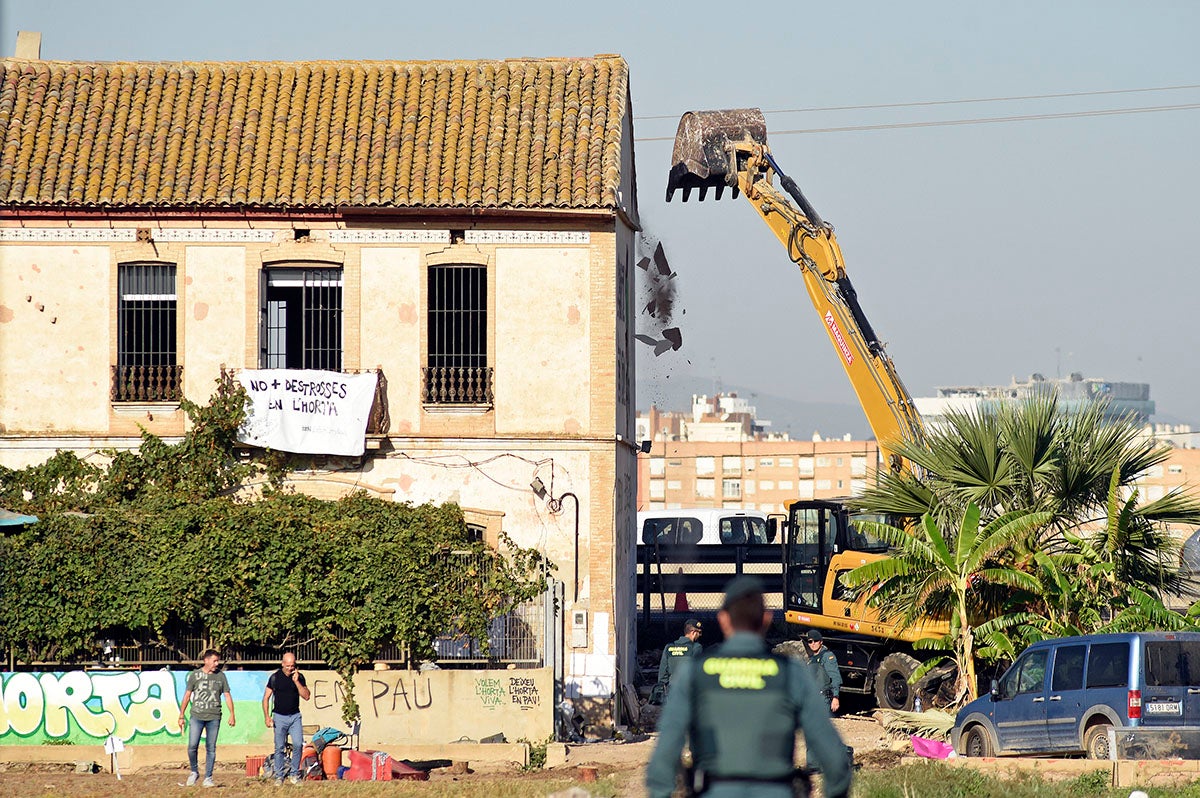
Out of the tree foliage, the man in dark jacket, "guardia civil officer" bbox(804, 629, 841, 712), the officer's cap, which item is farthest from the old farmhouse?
the officer's cap

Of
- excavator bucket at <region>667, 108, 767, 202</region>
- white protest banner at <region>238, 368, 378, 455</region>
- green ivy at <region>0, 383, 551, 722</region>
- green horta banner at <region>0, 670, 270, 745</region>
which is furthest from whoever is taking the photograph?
excavator bucket at <region>667, 108, 767, 202</region>

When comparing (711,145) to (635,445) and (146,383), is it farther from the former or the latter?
(146,383)

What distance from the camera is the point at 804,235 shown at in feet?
86.0

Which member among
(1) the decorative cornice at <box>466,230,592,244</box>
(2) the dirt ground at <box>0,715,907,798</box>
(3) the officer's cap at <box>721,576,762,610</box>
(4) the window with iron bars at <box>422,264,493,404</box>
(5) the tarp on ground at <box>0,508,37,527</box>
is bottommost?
(2) the dirt ground at <box>0,715,907,798</box>

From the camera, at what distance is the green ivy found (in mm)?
21594

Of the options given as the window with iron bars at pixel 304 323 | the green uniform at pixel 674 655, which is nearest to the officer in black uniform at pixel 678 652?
the green uniform at pixel 674 655

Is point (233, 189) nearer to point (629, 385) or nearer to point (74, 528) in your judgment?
point (74, 528)

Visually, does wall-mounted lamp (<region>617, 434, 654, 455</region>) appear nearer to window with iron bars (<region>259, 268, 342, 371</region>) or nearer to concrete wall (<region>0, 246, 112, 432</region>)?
window with iron bars (<region>259, 268, 342, 371</region>)

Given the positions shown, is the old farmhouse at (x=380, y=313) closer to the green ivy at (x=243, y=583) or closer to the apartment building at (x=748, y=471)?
the green ivy at (x=243, y=583)

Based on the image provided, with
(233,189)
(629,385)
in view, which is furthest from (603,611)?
(233,189)

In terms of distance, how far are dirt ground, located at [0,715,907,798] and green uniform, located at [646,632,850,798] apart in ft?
28.7

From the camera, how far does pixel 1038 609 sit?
68.1 feet

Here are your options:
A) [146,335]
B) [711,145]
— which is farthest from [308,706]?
[711,145]

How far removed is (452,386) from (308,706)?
18.2 feet
